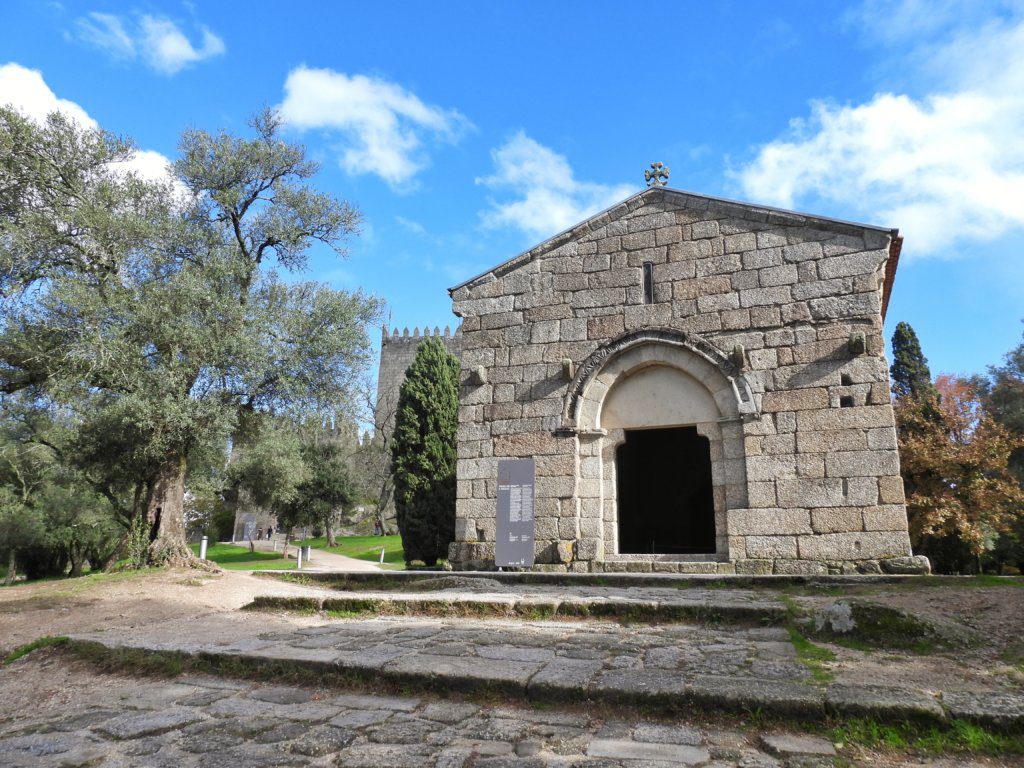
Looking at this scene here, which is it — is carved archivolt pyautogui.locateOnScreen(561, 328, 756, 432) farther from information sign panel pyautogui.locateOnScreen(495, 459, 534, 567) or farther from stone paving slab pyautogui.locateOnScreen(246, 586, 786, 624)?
stone paving slab pyautogui.locateOnScreen(246, 586, 786, 624)

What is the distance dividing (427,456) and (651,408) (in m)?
7.27

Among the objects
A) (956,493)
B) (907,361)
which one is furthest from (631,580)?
(907,361)

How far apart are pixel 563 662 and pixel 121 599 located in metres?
7.41

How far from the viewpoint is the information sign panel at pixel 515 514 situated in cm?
988

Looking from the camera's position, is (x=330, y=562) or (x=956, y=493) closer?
(x=956, y=493)

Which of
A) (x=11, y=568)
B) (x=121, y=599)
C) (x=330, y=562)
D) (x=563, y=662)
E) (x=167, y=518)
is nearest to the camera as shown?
(x=563, y=662)

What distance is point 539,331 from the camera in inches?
432

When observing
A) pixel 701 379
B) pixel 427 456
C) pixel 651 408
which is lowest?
pixel 427 456

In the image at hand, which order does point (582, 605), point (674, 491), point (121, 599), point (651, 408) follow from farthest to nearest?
point (674, 491)
point (651, 408)
point (121, 599)
point (582, 605)

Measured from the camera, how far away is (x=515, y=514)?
33.1ft

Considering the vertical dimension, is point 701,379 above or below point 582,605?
above

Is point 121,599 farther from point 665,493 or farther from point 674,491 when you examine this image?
point 674,491

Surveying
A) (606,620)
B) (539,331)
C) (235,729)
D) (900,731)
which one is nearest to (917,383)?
(539,331)

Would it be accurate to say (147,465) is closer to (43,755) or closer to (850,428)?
(43,755)
